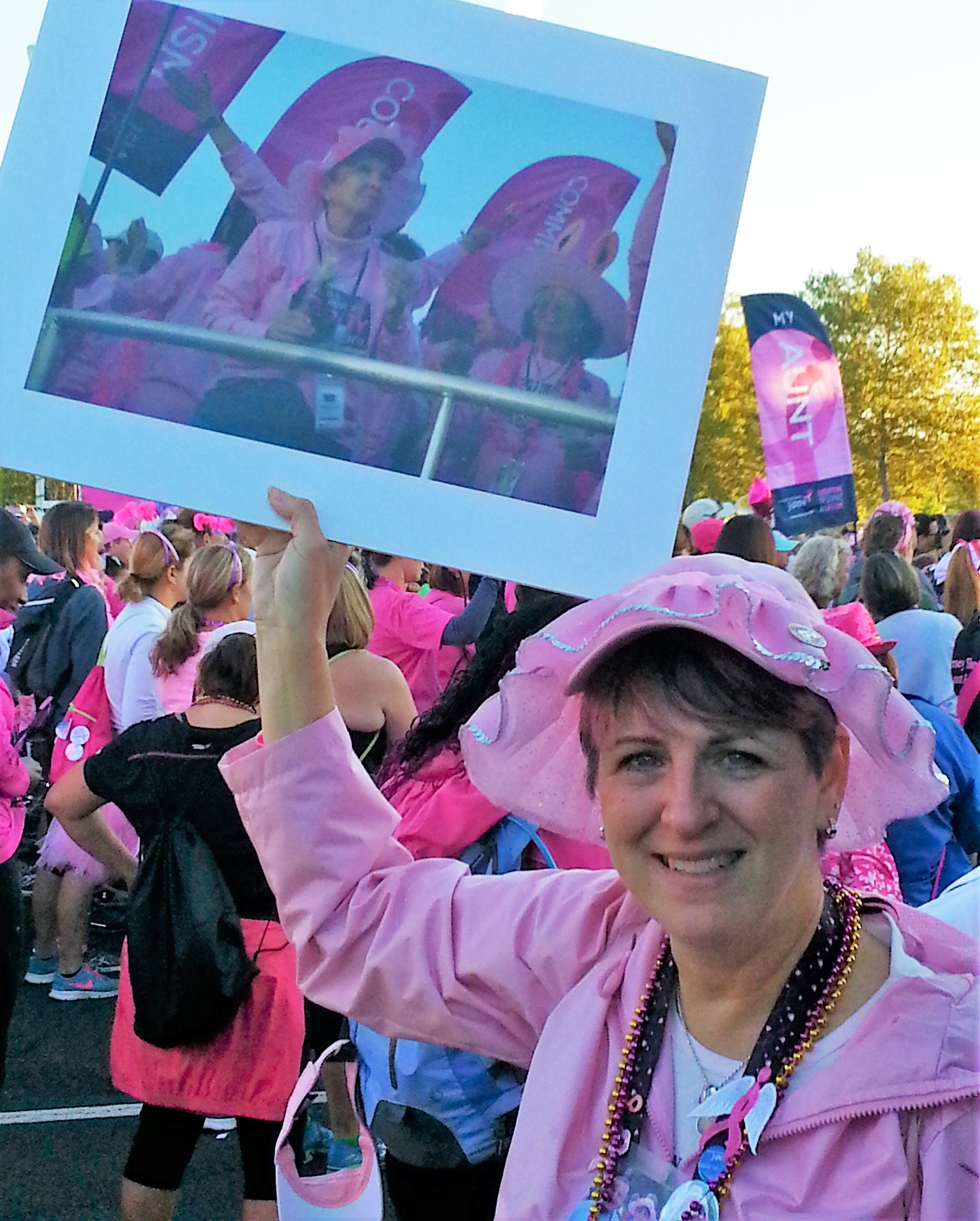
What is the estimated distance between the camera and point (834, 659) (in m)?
1.15

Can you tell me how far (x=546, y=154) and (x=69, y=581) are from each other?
15.6 feet

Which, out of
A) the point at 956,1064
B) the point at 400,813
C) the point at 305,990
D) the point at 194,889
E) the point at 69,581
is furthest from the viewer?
the point at 69,581

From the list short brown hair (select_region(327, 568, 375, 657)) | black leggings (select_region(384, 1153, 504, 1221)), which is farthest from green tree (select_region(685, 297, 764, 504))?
black leggings (select_region(384, 1153, 504, 1221))

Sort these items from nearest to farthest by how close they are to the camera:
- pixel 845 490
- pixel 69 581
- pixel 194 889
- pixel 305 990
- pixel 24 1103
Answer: pixel 305 990, pixel 194 889, pixel 24 1103, pixel 69 581, pixel 845 490

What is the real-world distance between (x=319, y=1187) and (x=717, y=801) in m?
0.91

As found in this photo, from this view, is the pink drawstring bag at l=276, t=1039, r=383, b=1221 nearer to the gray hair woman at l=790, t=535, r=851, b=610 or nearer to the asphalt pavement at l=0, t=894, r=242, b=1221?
the asphalt pavement at l=0, t=894, r=242, b=1221

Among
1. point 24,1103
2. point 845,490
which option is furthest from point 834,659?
point 845,490

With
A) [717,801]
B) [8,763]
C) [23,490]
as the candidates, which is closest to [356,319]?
[717,801]

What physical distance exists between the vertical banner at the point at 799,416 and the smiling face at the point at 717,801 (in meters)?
6.18

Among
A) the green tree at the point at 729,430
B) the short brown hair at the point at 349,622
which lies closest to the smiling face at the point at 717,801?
the short brown hair at the point at 349,622

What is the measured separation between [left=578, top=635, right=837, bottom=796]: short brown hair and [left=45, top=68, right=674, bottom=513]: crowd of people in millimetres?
172

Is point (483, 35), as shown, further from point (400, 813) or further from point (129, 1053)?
point (129, 1053)

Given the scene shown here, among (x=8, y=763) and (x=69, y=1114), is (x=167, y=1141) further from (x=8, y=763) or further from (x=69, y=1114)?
(x=69, y=1114)

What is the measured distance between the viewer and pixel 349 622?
10.9 ft
